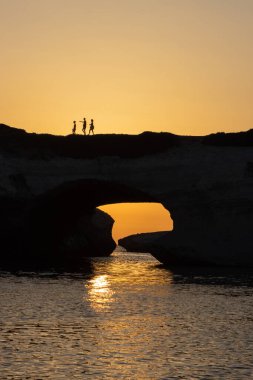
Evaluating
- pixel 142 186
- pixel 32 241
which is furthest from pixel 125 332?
pixel 32 241

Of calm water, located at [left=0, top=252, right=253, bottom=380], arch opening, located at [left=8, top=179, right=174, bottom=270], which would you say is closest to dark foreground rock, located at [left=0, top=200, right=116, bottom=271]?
arch opening, located at [left=8, top=179, right=174, bottom=270]

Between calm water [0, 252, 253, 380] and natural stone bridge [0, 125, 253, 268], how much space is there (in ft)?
55.5

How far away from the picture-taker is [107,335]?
21.7m

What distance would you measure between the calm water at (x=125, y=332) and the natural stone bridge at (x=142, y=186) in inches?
666

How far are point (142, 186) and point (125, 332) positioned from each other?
117 ft

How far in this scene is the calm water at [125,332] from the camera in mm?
Result: 17328

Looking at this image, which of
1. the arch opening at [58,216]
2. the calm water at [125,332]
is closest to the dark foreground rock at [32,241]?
the arch opening at [58,216]

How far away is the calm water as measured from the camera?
17.3 metres

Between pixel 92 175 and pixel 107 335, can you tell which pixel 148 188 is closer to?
pixel 92 175

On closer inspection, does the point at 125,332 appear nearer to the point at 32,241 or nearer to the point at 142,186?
the point at 142,186

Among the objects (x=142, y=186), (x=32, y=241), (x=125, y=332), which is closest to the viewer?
(x=125, y=332)

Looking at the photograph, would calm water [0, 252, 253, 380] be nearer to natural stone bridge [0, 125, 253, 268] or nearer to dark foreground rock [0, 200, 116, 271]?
natural stone bridge [0, 125, 253, 268]

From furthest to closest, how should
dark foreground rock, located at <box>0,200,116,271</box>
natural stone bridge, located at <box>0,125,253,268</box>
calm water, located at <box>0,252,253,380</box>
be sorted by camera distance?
dark foreground rock, located at <box>0,200,116,271</box>, natural stone bridge, located at <box>0,125,253,268</box>, calm water, located at <box>0,252,253,380</box>

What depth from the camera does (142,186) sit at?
57.8 m
